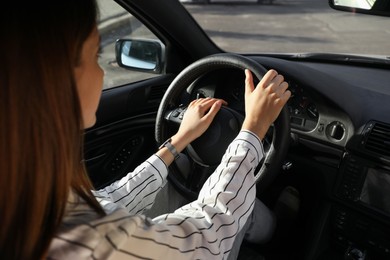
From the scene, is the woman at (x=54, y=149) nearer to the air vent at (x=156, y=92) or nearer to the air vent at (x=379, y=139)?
the air vent at (x=379, y=139)

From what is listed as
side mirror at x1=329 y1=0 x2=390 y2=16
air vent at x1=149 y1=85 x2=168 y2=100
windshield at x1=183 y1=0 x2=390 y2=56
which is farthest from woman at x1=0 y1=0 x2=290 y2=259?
windshield at x1=183 y1=0 x2=390 y2=56

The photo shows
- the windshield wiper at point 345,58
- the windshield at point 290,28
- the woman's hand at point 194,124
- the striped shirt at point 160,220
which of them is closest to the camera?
the striped shirt at point 160,220

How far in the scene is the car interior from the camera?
6.17 ft

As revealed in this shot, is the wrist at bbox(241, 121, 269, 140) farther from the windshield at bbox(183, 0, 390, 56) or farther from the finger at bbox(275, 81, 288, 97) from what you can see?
the windshield at bbox(183, 0, 390, 56)

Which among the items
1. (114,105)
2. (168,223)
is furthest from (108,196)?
(114,105)

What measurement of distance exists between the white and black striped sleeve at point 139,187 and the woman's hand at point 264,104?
39cm

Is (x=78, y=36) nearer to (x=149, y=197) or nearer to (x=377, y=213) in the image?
(x=149, y=197)

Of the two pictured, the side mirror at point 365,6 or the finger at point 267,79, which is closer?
the finger at point 267,79

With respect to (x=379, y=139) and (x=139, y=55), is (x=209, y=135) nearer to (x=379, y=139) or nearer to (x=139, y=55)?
(x=379, y=139)

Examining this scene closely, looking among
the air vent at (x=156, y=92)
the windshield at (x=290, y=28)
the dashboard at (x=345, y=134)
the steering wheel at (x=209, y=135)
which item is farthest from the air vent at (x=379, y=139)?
the windshield at (x=290, y=28)

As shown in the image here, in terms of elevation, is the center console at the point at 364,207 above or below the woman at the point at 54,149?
below

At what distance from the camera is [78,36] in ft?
3.06

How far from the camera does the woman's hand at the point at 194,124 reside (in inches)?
71.8

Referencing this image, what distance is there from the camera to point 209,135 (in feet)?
6.19
